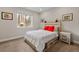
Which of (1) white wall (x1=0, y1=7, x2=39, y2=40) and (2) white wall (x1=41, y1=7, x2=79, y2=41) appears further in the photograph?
(2) white wall (x1=41, y1=7, x2=79, y2=41)

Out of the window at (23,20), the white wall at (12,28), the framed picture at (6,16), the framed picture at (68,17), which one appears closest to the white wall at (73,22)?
the framed picture at (68,17)

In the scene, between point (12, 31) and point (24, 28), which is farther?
point (12, 31)

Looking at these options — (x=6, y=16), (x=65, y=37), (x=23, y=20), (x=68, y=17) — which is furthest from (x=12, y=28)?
A: (x=68, y=17)

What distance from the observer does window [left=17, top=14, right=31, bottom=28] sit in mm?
2074

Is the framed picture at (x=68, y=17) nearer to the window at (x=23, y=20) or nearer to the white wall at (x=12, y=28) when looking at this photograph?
the white wall at (x=12, y=28)

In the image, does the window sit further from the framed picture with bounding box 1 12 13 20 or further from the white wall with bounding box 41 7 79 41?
the white wall with bounding box 41 7 79 41

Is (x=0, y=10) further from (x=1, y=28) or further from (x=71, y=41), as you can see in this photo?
(x=71, y=41)

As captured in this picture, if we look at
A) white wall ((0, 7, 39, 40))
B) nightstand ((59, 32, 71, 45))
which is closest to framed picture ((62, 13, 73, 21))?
nightstand ((59, 32, 71, 45))

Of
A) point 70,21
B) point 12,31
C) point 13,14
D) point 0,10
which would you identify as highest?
point 0,10

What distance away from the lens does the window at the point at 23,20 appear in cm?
207

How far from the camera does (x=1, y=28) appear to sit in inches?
92.4

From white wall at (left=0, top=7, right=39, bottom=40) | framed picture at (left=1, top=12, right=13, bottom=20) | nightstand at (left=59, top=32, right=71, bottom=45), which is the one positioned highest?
framed picture at (left=1, top=12, right=13, bottom=20)
